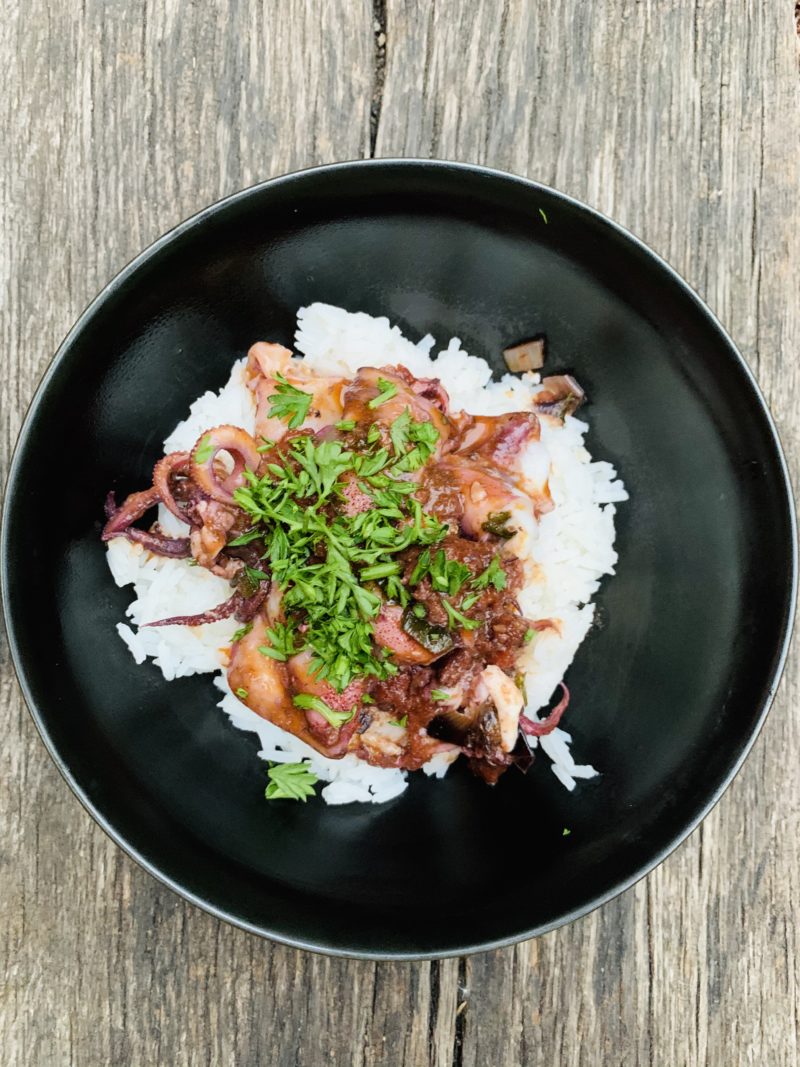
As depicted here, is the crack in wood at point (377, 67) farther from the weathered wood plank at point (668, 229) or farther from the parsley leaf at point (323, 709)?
the parsley leaf at point (323, 709)

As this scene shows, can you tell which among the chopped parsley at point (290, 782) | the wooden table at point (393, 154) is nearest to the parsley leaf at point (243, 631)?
the chopped parsley at point (290, 782)

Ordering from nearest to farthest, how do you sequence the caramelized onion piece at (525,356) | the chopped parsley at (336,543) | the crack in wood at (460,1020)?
the chopped parsley at (336,543), the caramelized onion piece at (525,356), the crack in wood at (460,1020)

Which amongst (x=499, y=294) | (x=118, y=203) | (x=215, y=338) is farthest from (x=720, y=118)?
(x=118, y=203)

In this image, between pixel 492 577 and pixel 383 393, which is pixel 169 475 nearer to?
pixel 383 393

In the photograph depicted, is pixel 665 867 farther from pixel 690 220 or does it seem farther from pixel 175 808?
pixel 690 220

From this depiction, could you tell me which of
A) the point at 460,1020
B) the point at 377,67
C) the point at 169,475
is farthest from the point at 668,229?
the point at 460,1020

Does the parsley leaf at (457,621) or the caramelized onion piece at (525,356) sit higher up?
the caramelized onion piece at (525,356)

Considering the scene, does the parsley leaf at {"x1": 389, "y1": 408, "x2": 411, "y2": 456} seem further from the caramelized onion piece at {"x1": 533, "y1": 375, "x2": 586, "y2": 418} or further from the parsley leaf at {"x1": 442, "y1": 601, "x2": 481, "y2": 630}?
the caramelized onion piece at {"x1": 533, "y1": 375, "x2": 586, "y2": 418}
